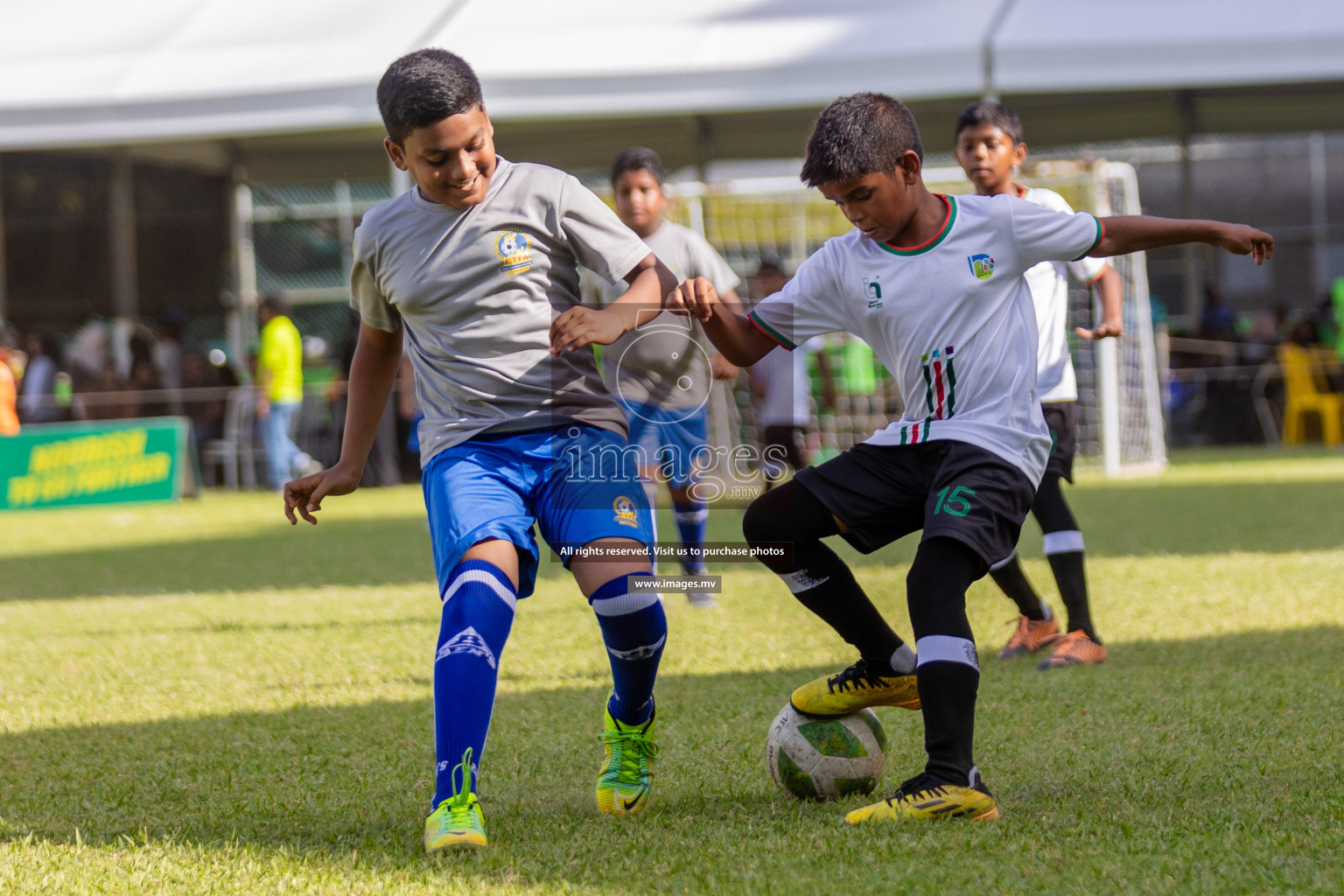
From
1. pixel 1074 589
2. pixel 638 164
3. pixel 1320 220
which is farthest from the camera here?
pixel 1320 220

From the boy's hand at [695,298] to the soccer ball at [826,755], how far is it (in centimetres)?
101

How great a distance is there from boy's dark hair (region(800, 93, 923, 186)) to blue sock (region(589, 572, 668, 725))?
98 cm

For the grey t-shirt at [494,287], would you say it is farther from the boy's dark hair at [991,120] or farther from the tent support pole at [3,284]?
the tent support pole at [3,284]

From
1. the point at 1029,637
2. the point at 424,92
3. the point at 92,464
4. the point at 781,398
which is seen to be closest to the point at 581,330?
the point at 424,92

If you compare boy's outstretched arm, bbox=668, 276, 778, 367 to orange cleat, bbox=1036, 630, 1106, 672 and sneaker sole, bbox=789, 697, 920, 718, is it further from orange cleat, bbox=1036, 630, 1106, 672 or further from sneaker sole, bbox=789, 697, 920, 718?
orange cleat, bbox=1036, 630, 1106, 672

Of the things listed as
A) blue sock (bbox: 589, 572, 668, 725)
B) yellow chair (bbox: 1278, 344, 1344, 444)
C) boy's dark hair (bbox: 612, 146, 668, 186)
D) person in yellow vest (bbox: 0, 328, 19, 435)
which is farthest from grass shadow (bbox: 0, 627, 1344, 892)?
yellow chair (bbox: 1278, 344, 1344, 444)

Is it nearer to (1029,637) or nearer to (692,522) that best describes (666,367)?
(692,522)

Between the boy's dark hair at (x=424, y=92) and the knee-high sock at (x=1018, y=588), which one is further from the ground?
the boy's dark hair at (x=424, y=92)

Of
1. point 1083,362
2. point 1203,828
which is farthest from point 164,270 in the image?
point 1203,828

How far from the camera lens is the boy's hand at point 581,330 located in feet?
9.62

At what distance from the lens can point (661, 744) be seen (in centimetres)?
390

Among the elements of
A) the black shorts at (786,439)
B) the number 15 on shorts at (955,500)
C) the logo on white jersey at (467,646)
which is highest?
the black shorts at (786,439)

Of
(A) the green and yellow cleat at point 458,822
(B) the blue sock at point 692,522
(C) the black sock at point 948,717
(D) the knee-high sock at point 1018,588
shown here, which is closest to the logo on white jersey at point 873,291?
(C) the black sock at point 948,717

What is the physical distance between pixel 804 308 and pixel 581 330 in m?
0.69
